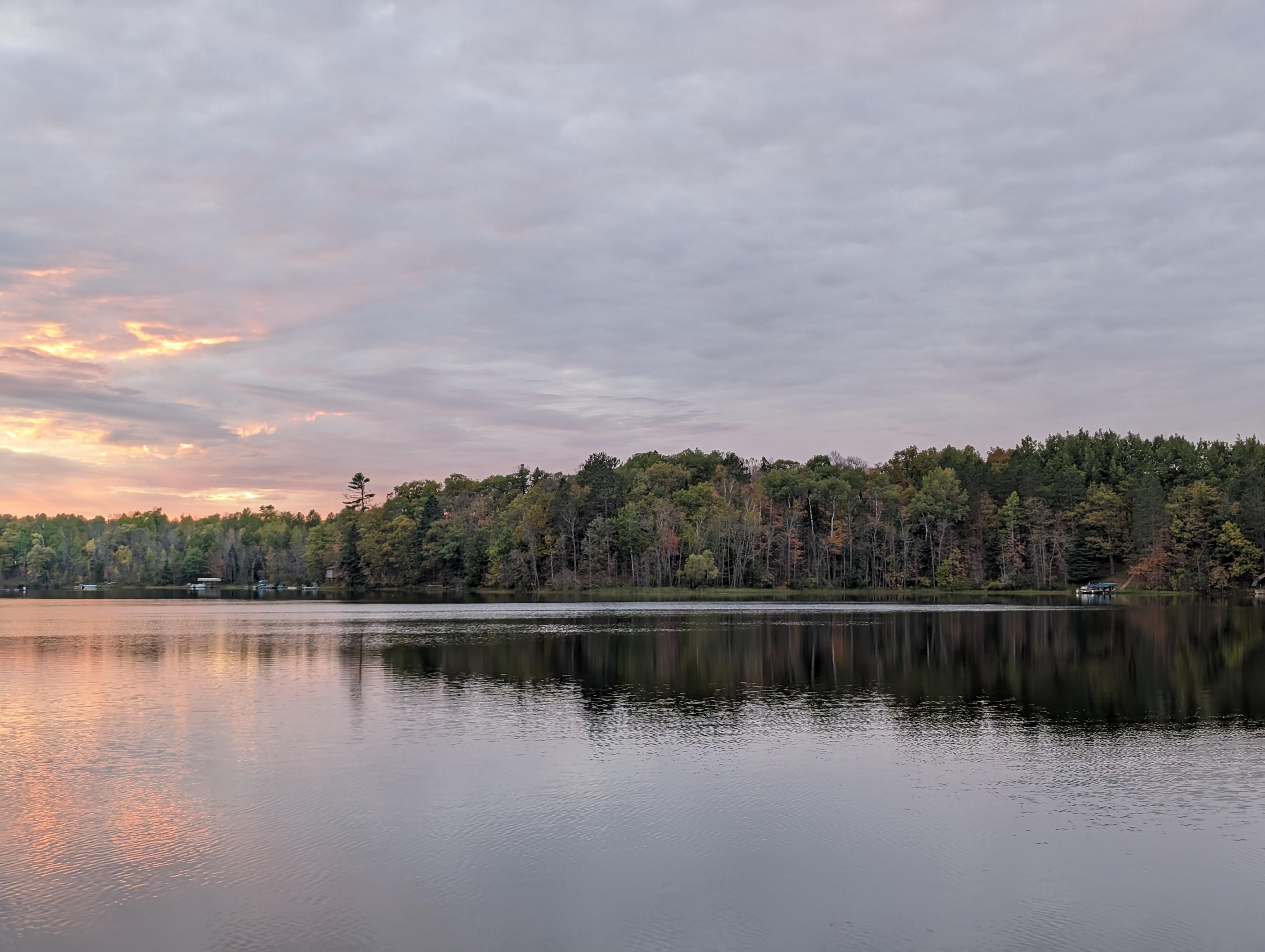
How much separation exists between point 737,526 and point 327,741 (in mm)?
97720

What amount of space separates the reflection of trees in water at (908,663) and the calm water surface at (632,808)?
32cm

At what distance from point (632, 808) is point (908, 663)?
77.0 feet

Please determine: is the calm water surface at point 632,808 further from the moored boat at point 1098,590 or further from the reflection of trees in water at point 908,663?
the moored boat at point 1098,590

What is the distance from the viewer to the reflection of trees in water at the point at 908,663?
2759 cm

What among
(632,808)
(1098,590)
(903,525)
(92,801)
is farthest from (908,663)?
(903,525)

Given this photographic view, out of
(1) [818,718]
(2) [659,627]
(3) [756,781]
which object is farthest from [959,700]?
(2) [659,627]

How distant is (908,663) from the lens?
36.5 metres

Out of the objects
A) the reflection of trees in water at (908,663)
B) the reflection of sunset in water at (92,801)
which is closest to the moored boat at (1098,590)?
the reflection of trees in water at (908,663)

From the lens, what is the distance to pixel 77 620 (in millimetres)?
64875

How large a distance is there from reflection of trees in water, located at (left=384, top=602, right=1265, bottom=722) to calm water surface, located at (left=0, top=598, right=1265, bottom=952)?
1.06ft

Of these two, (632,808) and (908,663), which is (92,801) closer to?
(632,808)

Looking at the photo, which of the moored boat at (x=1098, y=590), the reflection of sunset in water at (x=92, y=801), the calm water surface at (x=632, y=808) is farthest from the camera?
A: the moored boat at (x=1098, y=590)

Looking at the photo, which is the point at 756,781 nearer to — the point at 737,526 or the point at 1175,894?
the point at 1175,894

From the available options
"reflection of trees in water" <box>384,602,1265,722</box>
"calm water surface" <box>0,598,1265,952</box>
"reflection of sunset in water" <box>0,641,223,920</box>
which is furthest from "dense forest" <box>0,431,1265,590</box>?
"reflection of sunset in water" <box>0,641,223,920</box>
